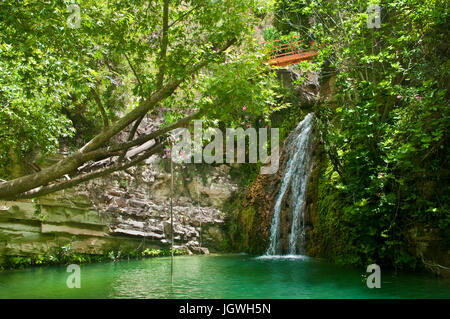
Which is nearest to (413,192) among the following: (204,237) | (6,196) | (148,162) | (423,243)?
(423,243)

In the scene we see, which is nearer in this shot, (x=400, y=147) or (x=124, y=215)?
(x=400, y=147)

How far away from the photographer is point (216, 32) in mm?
6148

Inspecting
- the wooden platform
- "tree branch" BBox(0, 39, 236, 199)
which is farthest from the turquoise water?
the wooden platform

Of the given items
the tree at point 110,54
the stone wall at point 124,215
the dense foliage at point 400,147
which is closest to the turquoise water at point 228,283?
the dense foliage at point 400,147

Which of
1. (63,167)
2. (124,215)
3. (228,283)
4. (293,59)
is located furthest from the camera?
(293,59)

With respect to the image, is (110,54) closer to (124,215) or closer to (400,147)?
(400,147)

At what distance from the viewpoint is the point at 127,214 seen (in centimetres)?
1184

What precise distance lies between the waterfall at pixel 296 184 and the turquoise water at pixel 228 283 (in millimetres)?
1231

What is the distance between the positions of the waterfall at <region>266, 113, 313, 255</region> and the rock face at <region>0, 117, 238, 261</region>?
10.7 feet

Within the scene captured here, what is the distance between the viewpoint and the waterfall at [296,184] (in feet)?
32.5

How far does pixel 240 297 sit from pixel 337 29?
716cm

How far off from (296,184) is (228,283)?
491cm

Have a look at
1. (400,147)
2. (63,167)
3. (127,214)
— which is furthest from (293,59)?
(63,167)
